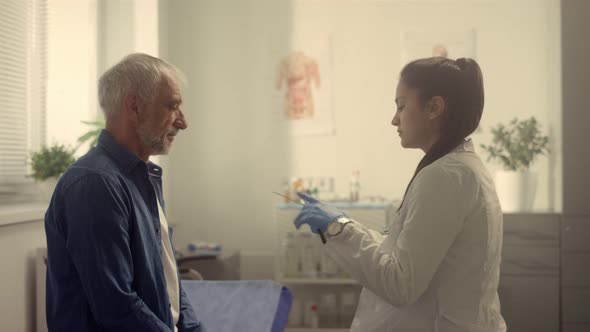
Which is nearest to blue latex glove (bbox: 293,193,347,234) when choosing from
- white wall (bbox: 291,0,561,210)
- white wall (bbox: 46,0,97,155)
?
white wall (bbox: 46,0,97,155)

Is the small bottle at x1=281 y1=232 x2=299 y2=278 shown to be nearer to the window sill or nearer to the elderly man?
the window sill

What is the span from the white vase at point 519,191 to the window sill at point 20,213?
8.81 feet

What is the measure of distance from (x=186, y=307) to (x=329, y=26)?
115 inches

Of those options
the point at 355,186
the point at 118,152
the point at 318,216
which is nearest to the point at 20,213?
the point at 118,152

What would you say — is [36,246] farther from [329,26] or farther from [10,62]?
[329,26]

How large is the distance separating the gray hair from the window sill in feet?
3.97

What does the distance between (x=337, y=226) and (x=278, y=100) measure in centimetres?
298

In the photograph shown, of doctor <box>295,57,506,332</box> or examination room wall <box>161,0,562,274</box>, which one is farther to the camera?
examination room wall <box>161,0,562,274</box>

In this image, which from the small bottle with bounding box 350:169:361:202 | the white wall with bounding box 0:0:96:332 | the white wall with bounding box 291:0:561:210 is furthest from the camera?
the white wall with bounding box 291:0:561:210

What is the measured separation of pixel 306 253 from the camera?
3.78 metres

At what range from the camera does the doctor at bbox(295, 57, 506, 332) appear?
4.17 feet

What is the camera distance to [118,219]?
1.28 m

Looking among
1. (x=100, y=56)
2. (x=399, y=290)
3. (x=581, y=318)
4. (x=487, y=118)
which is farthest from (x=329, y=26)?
(x=399, y=290)

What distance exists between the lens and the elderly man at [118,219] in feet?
4.10
